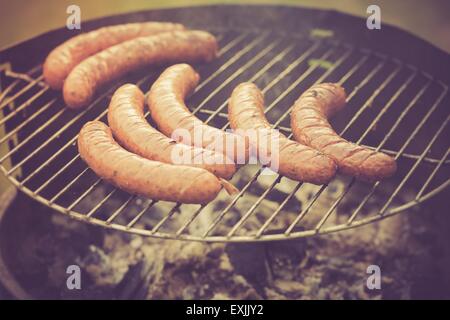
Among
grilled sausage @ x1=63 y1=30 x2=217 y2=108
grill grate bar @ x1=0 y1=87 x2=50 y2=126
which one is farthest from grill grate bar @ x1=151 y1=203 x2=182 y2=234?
grill grate bar @ x1=0 y1=87 x2=50 y2=126

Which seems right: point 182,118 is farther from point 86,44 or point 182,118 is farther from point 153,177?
point 86,44

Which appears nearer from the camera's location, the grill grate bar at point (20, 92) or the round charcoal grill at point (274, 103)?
the grill grate bar at point (20, 92)

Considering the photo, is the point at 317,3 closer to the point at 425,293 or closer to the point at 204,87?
the point at 204,87

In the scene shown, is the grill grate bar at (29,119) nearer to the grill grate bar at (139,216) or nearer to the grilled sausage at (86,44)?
the grilled sausage at (86,44)

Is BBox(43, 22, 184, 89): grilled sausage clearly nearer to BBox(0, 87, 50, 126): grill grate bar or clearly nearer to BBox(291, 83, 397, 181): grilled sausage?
BBox(0, 87, 50, 126): grill grate bar

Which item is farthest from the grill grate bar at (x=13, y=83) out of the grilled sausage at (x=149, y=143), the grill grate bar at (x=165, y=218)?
the grill grate bar at (x=165, y=218)
